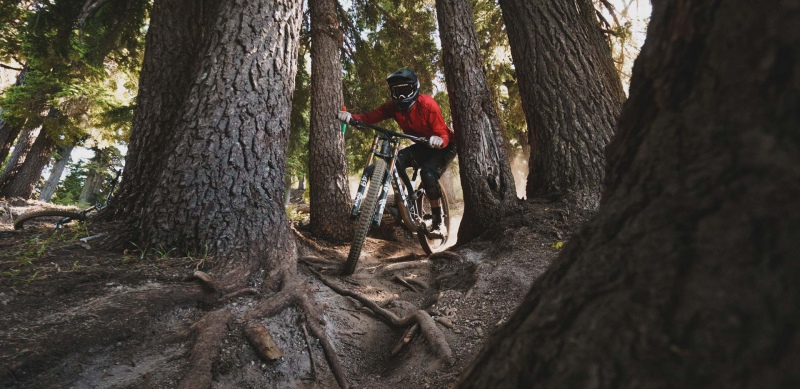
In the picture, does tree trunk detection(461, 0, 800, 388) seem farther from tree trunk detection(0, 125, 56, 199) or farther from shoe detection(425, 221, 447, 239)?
tree trunk detection(0, 125, 56, 199)

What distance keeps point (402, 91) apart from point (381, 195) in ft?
4.42

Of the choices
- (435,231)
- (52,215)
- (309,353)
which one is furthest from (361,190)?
(52,215)

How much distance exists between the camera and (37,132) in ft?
39.2

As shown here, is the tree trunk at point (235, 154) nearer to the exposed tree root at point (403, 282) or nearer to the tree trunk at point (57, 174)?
the exposed tree root at point (403, 282)

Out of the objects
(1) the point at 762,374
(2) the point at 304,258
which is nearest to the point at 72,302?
(2) the point at 304,258

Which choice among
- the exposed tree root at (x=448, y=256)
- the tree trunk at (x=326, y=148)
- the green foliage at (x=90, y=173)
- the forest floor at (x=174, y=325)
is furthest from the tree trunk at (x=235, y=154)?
the green foliage at (x=90, y=173)

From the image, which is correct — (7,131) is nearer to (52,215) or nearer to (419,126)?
(52,215)

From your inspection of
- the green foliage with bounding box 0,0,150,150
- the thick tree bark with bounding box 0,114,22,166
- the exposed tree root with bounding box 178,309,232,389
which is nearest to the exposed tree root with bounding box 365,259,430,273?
the exposed tree root with bounding box 178,309,232,389

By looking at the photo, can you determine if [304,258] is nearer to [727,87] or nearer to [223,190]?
[223,190]

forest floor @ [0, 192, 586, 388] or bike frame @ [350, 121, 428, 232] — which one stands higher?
bike frame @ [350, 121, 428, 232]

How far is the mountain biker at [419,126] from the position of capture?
4.75 meters

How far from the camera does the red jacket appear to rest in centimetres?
497

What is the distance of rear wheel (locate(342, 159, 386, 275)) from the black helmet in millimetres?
1001

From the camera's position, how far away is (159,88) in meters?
4.41
